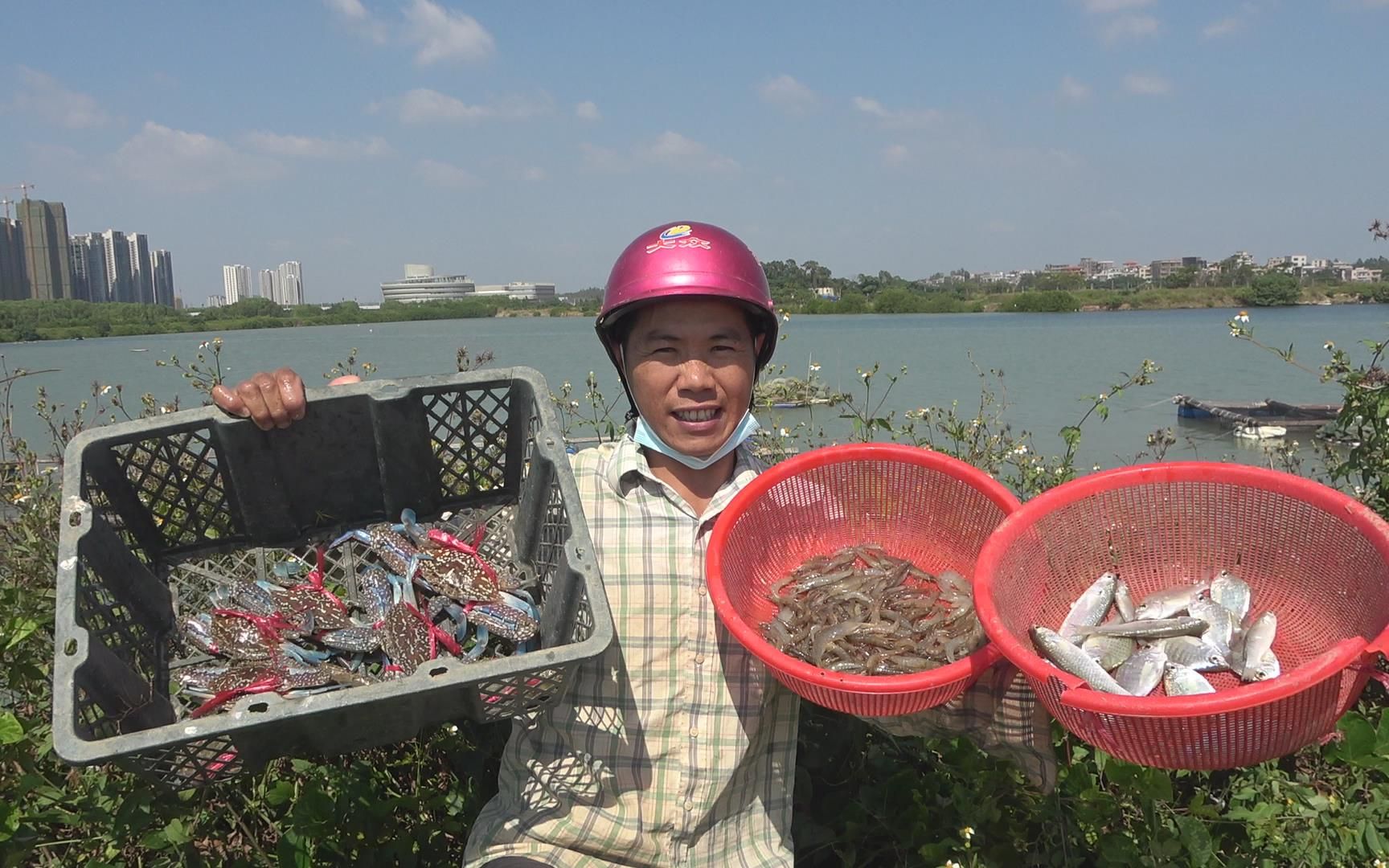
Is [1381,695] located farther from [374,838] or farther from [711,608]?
[374,838]

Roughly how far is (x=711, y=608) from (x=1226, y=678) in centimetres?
135

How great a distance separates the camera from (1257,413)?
17.8m

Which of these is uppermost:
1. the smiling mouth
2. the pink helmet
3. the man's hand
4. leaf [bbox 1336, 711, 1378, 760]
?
the pink helmet

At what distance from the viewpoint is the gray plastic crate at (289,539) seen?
1.73 metres

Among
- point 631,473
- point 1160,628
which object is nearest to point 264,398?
point 631,473

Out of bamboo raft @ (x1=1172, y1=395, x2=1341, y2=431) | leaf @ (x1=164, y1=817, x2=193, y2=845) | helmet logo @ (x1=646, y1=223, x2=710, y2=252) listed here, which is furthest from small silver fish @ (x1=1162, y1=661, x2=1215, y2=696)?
bamboo raft @ (x1=1172, y1=395, x2=1341, y2=431)

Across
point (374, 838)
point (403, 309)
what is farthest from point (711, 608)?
point (403, 309)

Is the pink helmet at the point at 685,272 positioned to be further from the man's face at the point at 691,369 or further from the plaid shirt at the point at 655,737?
the plaid shirt at the point at 655,737

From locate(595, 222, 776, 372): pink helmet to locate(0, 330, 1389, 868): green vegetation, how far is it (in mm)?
1859

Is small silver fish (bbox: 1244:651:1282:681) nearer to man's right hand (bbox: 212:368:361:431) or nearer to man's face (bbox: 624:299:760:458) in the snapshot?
man's face (bbox: 624:299:760:458)

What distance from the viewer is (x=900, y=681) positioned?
6.31ft

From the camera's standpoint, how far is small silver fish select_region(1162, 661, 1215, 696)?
2086 mm

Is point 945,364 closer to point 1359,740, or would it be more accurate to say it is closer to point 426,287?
point 1359,740

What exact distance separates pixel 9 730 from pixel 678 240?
7.87ft
